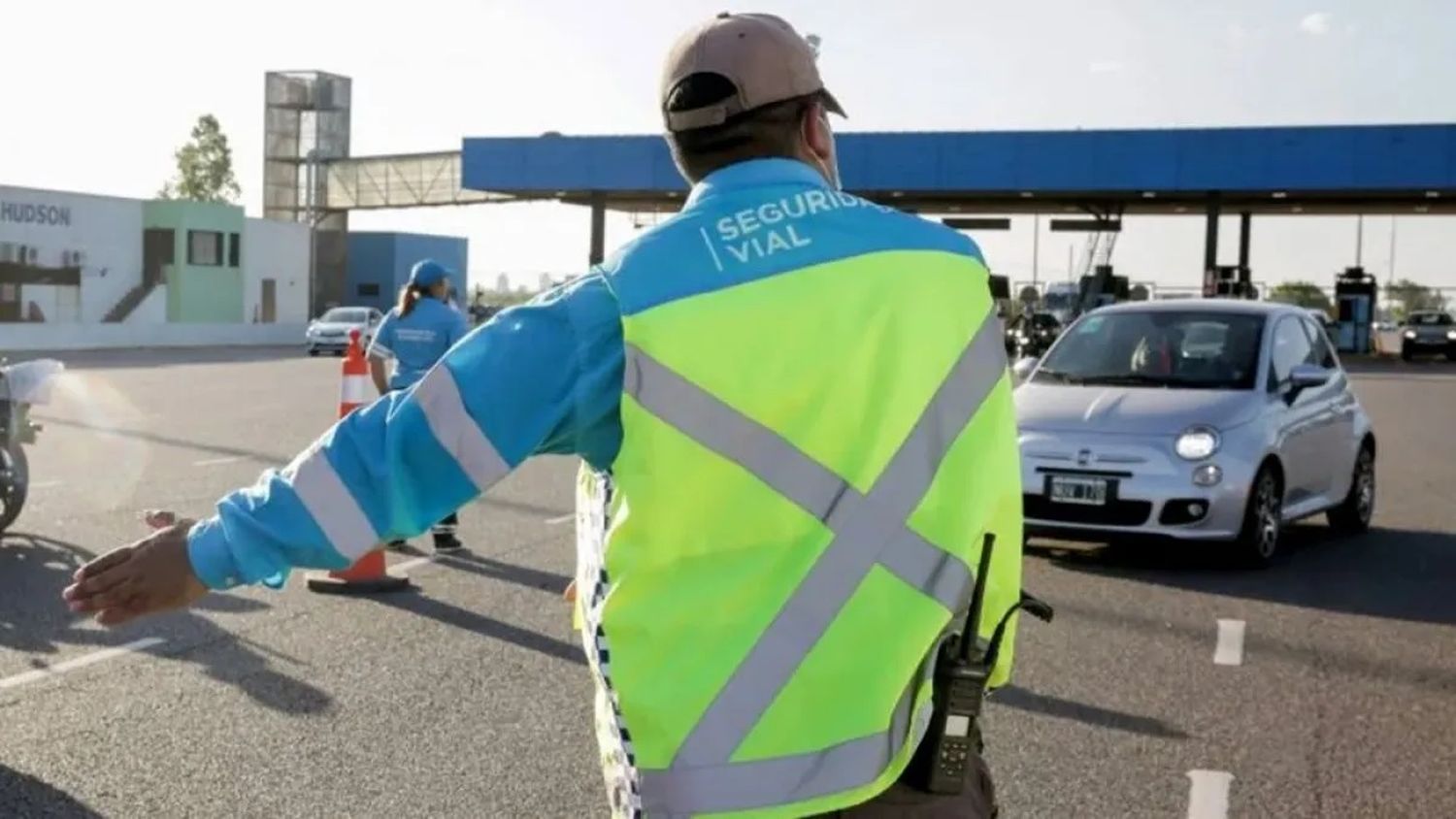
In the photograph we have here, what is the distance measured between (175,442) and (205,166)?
90.3m

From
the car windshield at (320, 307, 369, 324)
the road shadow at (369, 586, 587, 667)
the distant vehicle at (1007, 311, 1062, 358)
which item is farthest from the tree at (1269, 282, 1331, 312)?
the road shadow at (369, 586, 587, 667)

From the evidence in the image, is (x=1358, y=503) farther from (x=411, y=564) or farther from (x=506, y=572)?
(x=411, y=564)

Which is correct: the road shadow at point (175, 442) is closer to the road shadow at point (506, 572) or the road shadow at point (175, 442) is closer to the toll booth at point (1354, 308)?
the road shadow at point (506, 572)

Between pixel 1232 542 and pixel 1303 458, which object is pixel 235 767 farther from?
pixel 1303 458

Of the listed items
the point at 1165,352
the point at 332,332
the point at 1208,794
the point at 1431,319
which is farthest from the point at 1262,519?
the point at 1431,319

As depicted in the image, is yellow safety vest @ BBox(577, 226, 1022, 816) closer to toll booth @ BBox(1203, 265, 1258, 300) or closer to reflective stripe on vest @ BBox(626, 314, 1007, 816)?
reflective stripe on vest @ BBox(626, 314, 1007, 816)

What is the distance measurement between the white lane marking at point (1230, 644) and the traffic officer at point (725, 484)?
18.8 feet

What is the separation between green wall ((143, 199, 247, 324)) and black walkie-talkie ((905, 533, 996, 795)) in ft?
192

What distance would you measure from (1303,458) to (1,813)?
28.0 ft

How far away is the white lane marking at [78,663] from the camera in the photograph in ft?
21.6

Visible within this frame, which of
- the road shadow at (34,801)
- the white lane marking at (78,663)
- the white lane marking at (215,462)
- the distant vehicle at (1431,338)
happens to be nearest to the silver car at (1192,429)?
Result: the white lane marking at (78,663)

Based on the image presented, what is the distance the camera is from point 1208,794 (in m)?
5.48

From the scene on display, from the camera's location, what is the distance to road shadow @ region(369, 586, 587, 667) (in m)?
7.37

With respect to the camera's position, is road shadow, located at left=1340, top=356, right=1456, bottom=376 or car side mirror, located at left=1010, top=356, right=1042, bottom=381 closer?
car side mirror, located at left=1010, top=356, right=1042, bottom=381
